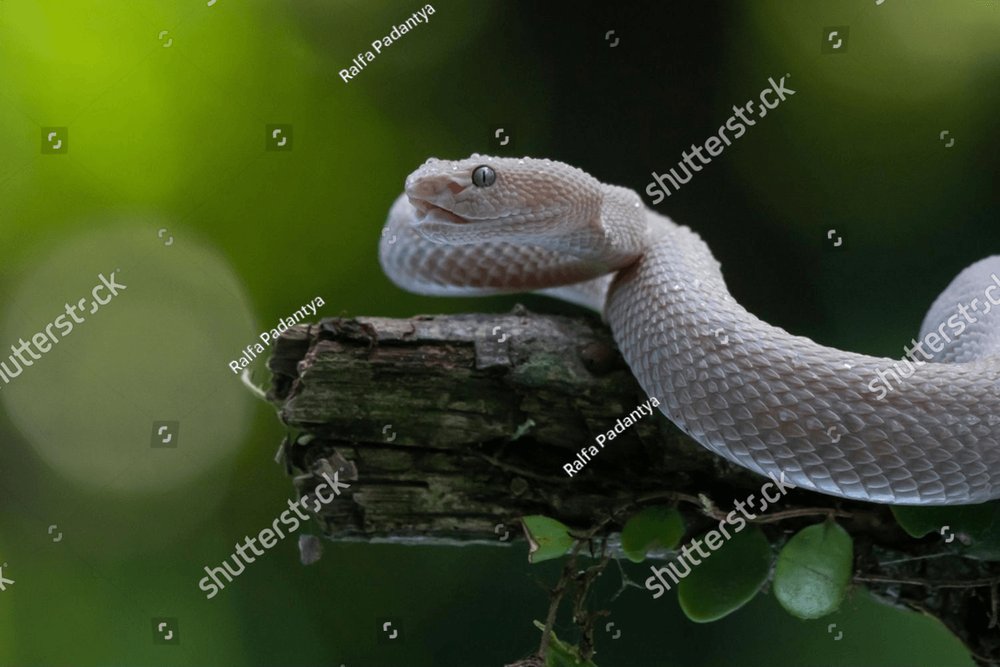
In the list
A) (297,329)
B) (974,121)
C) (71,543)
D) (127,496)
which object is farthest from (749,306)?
(71,543)
